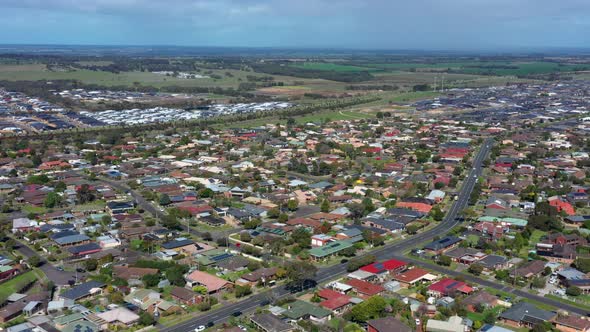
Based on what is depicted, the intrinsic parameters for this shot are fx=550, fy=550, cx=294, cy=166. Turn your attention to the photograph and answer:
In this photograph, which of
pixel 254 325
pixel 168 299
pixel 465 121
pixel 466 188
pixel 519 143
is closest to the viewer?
pixel 254 325

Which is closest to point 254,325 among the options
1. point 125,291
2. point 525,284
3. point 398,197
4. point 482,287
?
point 125,291

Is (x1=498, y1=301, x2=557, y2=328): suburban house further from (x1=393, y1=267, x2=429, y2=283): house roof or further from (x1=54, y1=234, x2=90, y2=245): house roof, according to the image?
(x1=54, y1=234, x2=90, y2=245): house roof

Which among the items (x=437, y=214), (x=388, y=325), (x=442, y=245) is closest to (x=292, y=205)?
(x=437, y=214)

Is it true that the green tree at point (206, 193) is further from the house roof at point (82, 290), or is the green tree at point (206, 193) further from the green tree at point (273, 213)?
the house roof at point (82, 290)

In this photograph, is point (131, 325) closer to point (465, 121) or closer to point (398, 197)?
point (398, 197)

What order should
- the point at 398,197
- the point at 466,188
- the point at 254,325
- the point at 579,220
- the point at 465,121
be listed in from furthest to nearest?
the point at 465,121 → the point at 466,188 → the point at 398,197 → the point at 579,220 → the point at 254,325

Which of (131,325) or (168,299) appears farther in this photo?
(168,299)
